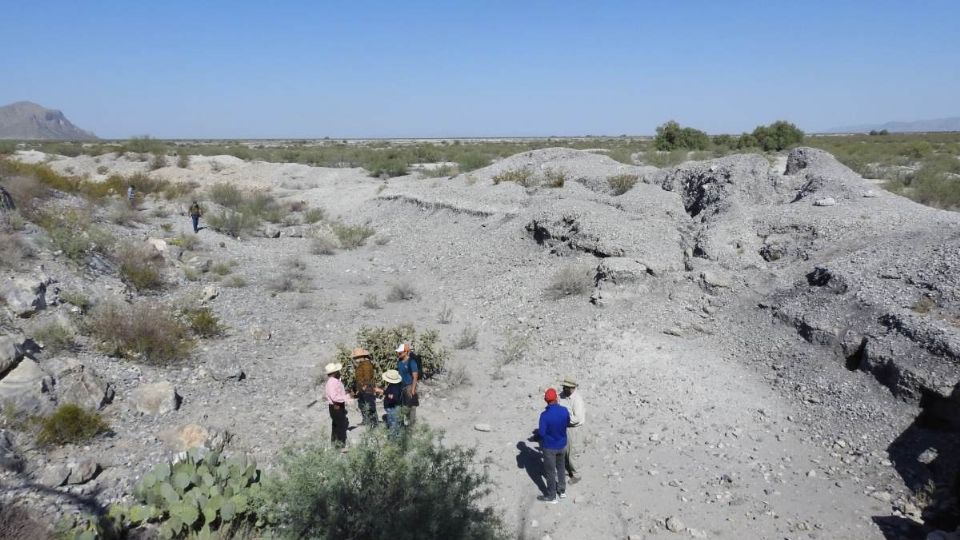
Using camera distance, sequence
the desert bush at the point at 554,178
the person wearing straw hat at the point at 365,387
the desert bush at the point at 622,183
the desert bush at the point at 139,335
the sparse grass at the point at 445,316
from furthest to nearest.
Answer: the desert bush at the point at 554,178 < the desert bush at the point at 622,183 < the sparse grass at the point at 445,316 < the desert bush at the point at 139,335 < the person wearing straw hat at the point at 365,387

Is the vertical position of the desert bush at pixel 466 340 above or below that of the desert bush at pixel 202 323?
below

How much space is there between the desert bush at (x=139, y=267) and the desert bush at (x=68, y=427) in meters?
5.48

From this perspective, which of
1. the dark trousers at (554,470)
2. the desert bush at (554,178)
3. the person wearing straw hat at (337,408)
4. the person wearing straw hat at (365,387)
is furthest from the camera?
the desert bush at (554,178)

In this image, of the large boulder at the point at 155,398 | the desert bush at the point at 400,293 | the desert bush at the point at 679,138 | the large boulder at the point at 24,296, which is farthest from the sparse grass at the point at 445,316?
the desert bush at the point at 679,138

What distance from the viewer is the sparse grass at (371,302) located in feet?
39.7

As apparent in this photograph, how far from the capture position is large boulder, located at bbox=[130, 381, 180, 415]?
695 cm

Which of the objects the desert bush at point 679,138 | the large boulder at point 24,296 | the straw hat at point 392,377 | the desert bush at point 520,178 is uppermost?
the desert bush at point 679,138

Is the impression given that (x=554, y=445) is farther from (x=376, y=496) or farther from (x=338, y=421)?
(x=338, y=421)

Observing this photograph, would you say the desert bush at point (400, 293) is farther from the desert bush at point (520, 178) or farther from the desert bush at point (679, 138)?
the desert bush at point (679, 138)

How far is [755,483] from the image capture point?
20.1ft

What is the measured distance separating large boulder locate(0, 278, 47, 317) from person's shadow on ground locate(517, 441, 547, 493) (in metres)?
7.49

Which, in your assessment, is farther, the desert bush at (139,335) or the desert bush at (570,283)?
the desert bush at (570,283)

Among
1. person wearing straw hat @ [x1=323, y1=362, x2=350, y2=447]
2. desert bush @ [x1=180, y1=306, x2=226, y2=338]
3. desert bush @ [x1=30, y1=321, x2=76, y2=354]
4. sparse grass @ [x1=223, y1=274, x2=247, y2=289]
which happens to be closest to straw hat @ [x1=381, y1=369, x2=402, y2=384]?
person wearing straw hat @ [x1=323, y1=362, x2=350, y2=447]

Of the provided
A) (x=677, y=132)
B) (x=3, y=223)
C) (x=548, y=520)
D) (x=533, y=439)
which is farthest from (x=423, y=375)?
(x=677, y=132)
